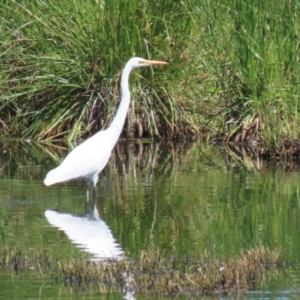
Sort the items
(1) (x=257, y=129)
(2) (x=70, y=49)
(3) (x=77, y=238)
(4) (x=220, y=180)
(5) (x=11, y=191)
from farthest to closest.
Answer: (2) (x=70, y=49) < (1) (x=257, y=129) < (4) (x=220, y=180) < (5) (x=11, y=191) < (3) (x=77, y=238)

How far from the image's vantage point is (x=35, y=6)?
15109 mm

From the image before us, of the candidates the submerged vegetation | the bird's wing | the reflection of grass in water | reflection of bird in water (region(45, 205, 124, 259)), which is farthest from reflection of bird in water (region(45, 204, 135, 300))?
the submerged vegetation

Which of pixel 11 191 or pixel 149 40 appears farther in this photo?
pixel 149 40

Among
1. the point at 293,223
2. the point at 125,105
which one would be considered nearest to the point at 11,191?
the point at 125,105

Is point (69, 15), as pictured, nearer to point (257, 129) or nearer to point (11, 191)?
point (257, 129)

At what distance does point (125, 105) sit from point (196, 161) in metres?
2.96

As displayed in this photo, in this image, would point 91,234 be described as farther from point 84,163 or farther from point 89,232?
point 84,163

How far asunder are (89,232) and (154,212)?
111cm

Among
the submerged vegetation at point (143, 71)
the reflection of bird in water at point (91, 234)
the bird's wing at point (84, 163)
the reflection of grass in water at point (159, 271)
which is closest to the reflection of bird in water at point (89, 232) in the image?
the reflection of bird in water at point (91, 234)

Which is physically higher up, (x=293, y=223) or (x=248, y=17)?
(x=248, y=17)

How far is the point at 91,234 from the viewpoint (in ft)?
25.5

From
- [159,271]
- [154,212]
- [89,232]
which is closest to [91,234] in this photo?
[89,232]

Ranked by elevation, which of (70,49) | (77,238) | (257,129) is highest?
(70,49)

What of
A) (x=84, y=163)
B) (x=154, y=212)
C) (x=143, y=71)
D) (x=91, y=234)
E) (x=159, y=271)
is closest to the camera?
(x=159, y=271)
